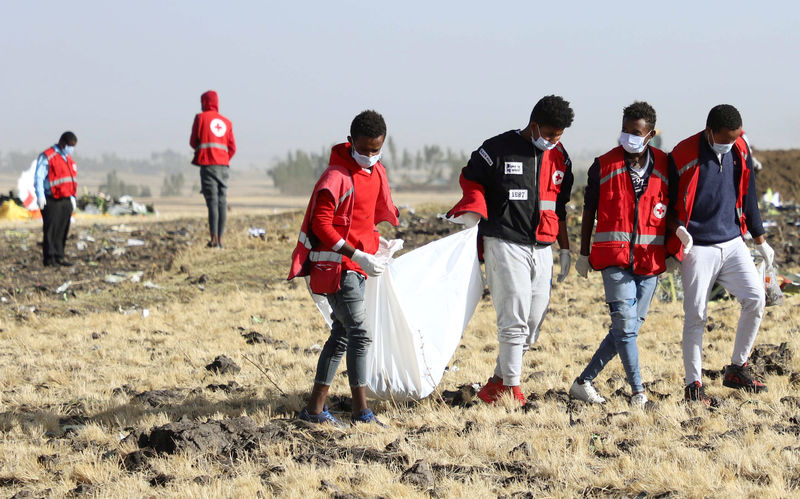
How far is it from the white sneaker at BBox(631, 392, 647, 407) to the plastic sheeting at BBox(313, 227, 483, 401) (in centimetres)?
108

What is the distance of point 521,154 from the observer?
5273 millimetres

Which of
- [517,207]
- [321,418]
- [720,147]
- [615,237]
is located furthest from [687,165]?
[321,418]

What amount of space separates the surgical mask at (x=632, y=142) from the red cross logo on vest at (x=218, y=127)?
7896mm

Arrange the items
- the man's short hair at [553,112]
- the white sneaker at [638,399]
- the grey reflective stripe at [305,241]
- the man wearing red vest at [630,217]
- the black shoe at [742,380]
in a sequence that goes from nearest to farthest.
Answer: the grey reflective stripe at [305,241]
the man's short hair at [553,112]
the man wearing red vest at [630,217]
the white sneaker at [638,399]
the black shoe at [742,380]

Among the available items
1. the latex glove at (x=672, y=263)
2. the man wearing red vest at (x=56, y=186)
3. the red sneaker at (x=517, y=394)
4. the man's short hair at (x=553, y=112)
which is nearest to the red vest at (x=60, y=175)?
the man wearing red vest at (x=56, y=186)

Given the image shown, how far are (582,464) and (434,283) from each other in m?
1.57

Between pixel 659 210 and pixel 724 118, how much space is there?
617 millimetres

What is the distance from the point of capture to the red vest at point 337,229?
4.86 metres

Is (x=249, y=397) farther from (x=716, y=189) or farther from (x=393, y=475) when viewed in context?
(x=716, y=189)

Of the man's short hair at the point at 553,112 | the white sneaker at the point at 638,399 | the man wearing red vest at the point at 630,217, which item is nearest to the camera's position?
the man's short hair at the point at 553,112

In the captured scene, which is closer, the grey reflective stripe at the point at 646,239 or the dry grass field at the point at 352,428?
the dry grass field at the point at 352,428

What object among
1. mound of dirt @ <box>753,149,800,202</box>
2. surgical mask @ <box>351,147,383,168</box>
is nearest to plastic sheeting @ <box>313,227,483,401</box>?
surgical mask @ <box>351,147,383,168</box>

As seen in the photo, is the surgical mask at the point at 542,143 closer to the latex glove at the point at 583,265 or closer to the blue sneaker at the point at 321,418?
the latex glove at the point at 583,265

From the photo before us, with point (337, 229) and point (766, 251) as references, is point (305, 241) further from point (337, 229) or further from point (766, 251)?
point (766, 251)
